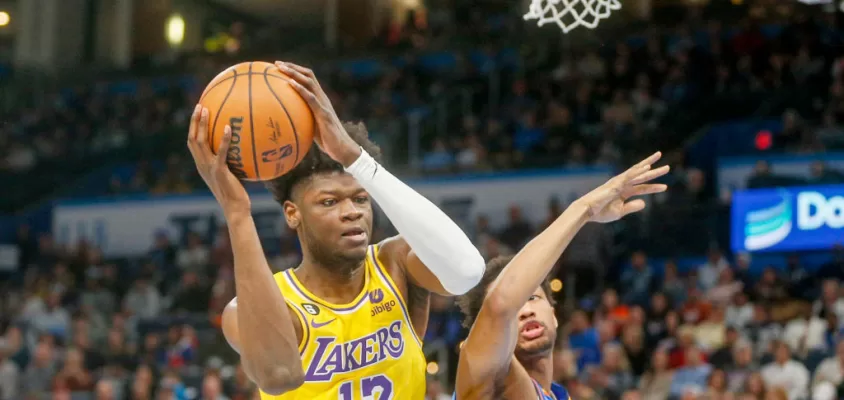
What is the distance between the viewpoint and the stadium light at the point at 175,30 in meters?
24.0

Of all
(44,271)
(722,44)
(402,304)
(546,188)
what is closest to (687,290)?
(546,188)

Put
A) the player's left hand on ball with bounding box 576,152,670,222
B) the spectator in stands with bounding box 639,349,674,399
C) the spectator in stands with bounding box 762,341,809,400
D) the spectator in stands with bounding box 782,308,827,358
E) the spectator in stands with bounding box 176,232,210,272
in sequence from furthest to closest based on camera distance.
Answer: the spectator in stands with bounding box 176,232,210,272, the spectator in stands with bounding box 782,308,827,358, the spectator in stands with bounding box 639,349,674,399, the spectator in stands with bounding box 762,341,809,400, the player's left hand on ball with bounding box 576,152,670,222

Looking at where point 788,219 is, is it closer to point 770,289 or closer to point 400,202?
point 770,289

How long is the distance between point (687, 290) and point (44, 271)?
9.37 m

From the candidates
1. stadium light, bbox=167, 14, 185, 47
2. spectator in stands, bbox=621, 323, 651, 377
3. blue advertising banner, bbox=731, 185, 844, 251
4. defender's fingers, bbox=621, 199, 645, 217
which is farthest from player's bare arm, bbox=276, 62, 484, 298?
stadium light, bbox=167, 14, 185, 47

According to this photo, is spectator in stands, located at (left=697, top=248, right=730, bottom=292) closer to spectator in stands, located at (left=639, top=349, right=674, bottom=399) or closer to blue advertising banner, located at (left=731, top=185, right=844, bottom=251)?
blue advertising banner, located at (left=731, top=185, right=844, bottom=251)

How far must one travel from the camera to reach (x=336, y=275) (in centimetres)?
359

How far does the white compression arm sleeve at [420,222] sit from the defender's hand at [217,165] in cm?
35

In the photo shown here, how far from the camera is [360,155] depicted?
3180mm

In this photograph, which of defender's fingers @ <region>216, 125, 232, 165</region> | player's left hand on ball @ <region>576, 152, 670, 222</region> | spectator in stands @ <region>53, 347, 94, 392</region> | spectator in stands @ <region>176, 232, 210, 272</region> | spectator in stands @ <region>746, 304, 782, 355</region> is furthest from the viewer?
spectator in stands @ <region>176, 232, 210, 272</region>

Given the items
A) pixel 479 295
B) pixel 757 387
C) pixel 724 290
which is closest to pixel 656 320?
pixel 724 290

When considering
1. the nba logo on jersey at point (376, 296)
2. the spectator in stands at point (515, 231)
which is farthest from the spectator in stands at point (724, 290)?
the nba logo on jersey at point (376, 296)

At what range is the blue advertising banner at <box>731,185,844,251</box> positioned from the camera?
37.8 feet

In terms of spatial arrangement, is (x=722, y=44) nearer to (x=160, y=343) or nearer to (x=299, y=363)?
(x=160, y=343)
